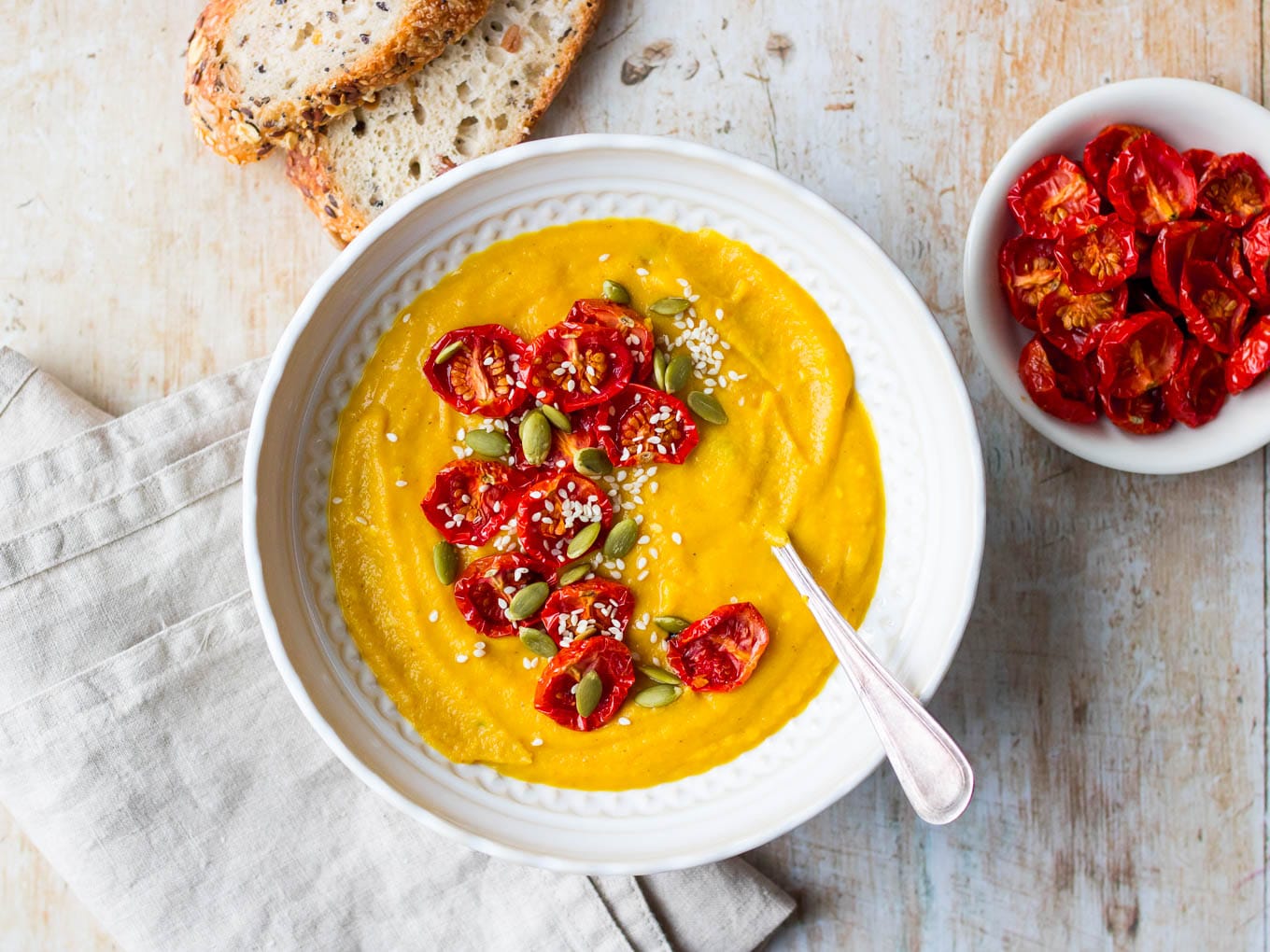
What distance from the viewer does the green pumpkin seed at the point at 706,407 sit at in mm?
2482

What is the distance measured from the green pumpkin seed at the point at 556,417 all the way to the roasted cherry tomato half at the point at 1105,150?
4.63ft

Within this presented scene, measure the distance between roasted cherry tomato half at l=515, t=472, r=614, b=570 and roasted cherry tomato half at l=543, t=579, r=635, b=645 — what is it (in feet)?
0.30

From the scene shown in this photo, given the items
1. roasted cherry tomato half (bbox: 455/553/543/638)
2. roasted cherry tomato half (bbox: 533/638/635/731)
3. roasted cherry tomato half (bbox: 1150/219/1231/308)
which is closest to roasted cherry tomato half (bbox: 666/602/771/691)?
roasted cherry tomato half (bbox: 533/638/635/731)

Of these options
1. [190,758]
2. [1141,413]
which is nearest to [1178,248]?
[1141,413]

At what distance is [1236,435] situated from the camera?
2701 mm

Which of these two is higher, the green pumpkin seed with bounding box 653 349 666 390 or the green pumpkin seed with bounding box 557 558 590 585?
the green pumpkin seed with bounding box 653 349 666 390

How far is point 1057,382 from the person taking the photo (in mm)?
2705

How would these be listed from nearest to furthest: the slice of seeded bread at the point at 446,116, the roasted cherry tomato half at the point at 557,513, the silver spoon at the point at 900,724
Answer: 1. the silver spoon at the point at 900,724
2. the roasted cherry tomato half at the point at 557,513
3. the slice of seeded bread at the point at 446,116

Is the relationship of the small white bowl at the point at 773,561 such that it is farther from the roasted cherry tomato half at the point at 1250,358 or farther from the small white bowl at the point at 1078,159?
the roasted cherry tomato half at the point at 1250,358

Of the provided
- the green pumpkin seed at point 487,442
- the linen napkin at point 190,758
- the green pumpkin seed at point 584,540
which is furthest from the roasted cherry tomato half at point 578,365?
the linen napkin at point 190,758

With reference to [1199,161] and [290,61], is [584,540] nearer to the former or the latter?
[290,61]

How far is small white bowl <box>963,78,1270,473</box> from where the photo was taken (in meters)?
2.65

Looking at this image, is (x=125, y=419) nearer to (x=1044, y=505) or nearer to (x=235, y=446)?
(x=235, y=446)

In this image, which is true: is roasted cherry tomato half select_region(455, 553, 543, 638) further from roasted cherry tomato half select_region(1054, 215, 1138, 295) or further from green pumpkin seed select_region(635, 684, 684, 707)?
roasted cherry tomato half select_region(1054, 215, 1138, 295)
